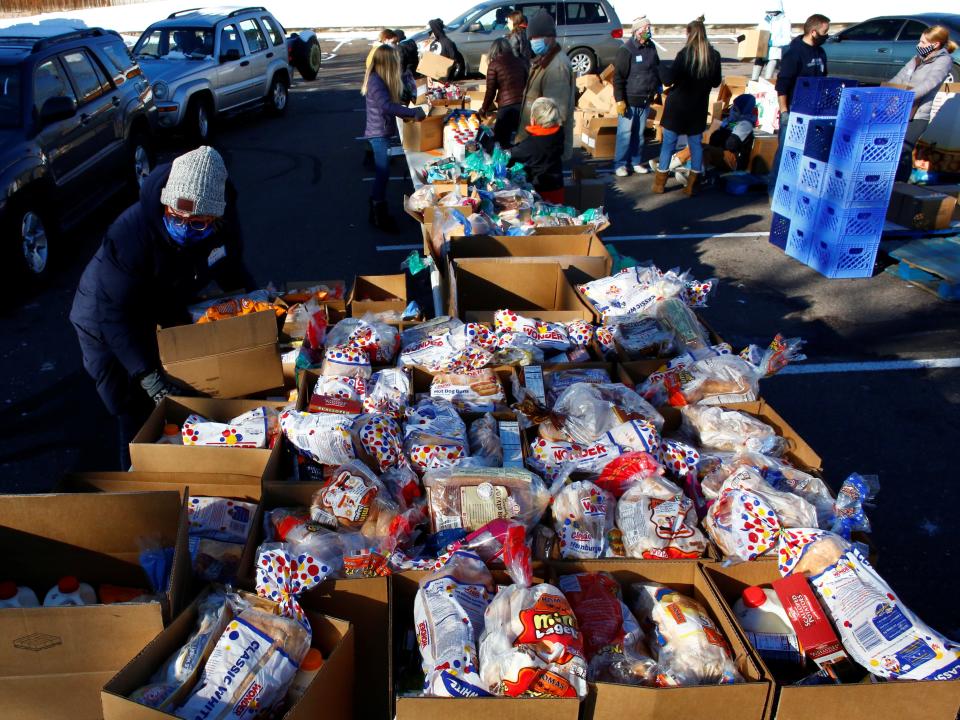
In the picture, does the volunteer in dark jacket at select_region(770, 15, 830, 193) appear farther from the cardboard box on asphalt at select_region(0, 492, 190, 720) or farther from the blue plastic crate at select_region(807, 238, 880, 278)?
the cardboard box on asphalt at select_region(0, 492, 190, 720)

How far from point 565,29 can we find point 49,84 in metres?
11.1

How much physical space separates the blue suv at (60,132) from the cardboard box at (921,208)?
25.8 ft

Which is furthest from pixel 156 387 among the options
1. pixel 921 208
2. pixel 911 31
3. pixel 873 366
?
pixel 911 31

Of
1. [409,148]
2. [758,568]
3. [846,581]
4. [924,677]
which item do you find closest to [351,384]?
[758,568]

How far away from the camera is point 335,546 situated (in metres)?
2.29

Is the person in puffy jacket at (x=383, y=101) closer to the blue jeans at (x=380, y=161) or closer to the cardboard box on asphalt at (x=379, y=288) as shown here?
the blue jeans at (x=380, y=161)

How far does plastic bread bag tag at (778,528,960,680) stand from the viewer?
1.87 m

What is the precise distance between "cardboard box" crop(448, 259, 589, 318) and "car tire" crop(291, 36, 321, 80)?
14.5m

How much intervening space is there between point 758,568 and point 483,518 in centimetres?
88

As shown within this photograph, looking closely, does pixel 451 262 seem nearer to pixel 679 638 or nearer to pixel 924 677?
pixel 679 638

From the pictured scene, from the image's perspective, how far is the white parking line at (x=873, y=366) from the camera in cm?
507

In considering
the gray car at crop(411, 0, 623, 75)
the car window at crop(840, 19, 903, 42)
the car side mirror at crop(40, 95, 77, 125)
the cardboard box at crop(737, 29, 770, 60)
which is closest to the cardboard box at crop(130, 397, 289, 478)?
the car side mirror at crop(40, 95, 77, 125)

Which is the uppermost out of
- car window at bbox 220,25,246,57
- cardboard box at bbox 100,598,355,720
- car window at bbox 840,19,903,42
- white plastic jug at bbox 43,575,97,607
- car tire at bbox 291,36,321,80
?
car window at bbox 840,19,903,42

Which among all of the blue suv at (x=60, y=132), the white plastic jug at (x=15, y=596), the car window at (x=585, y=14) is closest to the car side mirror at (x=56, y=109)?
the blue suv at (x=60, y=132)
